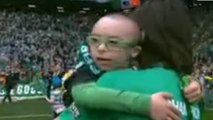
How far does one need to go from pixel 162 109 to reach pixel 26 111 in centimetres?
1800

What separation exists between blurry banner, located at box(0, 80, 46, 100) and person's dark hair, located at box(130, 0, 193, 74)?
2311 cm

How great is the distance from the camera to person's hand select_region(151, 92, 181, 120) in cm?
194

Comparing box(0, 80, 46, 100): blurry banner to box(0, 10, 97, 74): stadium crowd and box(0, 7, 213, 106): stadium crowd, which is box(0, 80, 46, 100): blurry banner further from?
box(0, 10, 97, 74): stadium crowd

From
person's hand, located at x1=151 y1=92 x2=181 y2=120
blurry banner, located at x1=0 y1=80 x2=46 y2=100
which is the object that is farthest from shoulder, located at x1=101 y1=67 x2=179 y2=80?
blurry banner, located at x1=0 y1=80 x2=46 y2=100

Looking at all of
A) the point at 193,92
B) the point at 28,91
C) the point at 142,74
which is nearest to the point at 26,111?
the point at 28,91

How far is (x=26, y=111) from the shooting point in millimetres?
19703

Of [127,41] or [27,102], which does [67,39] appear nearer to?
[27,102]

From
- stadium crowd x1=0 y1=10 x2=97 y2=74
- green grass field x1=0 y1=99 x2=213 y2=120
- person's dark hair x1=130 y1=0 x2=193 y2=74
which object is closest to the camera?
person's dark hair x1=130 y1=0 x2=193 y2=74

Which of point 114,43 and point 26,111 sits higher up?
point 114,43

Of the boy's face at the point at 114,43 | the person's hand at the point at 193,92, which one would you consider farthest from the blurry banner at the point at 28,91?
the boy's face at the point at 114,43

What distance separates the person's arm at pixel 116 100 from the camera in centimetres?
194

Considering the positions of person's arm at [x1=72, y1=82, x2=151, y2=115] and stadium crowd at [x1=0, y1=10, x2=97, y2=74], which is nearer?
person's arm at [x1=72, y1=82, x2=151, y2=115]

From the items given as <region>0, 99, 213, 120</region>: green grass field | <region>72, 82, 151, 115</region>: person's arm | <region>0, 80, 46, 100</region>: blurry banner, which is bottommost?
<region>0, 80, 46, 100</region>: blurry banner

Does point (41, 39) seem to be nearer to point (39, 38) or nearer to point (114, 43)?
point (39, 38)
